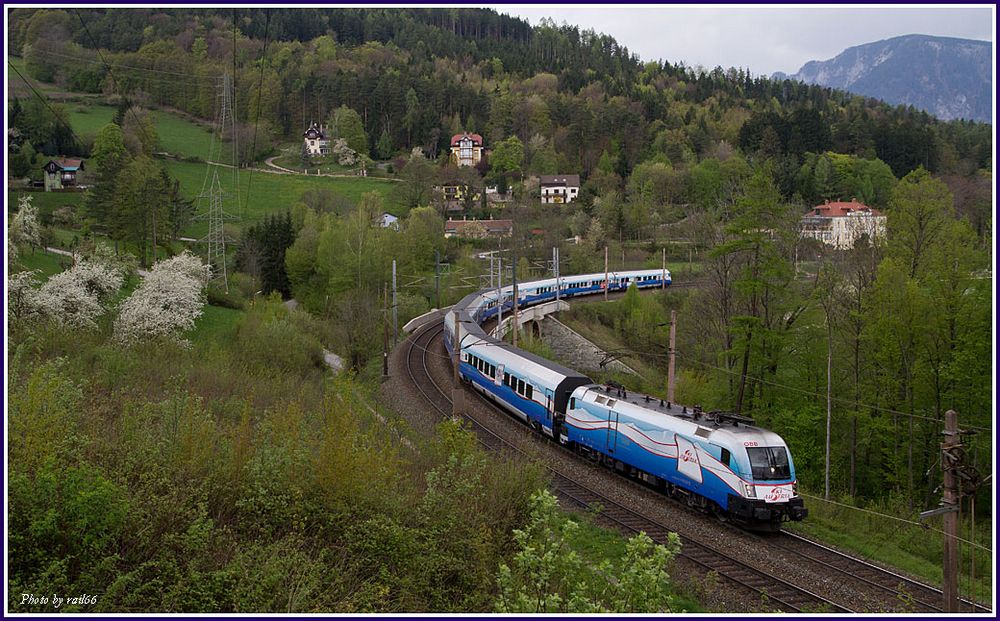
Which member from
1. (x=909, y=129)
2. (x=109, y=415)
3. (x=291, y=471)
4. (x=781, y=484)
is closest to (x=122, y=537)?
(x=291, y=471)

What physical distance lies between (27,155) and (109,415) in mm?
62480

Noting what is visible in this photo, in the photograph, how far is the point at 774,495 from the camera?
51.7ft

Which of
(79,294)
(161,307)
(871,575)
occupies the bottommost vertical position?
(871,575)

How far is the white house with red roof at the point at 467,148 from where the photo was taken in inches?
4968

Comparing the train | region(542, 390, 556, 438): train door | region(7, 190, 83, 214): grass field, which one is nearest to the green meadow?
region(7, 190, 83, 214): grass field

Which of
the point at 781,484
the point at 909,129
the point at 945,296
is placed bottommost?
the point at 781,484

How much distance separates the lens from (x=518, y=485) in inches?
496

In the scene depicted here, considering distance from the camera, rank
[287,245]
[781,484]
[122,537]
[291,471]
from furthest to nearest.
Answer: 1. [287,245]
2. [781,484]
3. [291,471]
4. [122,537]

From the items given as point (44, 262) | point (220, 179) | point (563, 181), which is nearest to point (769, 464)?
point (44, 262)

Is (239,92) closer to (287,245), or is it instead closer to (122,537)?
(287,245)

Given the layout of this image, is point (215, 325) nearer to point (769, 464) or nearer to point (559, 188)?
point (769, 464)

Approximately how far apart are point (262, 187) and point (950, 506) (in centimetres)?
8970

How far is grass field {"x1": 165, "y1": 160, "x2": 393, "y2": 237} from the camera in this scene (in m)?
78.5

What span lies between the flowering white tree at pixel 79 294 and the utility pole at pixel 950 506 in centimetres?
2659
